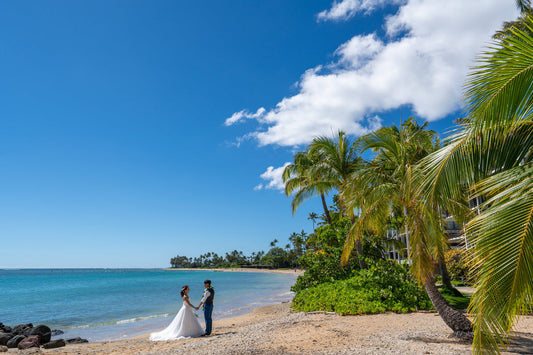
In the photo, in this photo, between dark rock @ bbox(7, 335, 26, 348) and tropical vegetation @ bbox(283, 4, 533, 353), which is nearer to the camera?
tropical vegetation @ bbox(283, 4, 533, 353)

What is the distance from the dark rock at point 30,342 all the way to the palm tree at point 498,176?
15.1 metres

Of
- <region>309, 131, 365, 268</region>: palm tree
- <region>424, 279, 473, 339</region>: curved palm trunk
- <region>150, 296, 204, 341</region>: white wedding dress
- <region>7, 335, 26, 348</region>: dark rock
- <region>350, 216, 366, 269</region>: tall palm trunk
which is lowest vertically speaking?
<region>7, 335, 26, 348</region>: dark rock

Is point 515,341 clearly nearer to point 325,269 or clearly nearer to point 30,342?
point 325,269

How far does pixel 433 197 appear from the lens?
4766 mm

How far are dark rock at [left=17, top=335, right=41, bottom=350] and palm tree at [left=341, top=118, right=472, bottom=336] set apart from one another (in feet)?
39.8

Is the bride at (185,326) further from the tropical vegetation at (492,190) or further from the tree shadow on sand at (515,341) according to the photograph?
the tropical vegetation at (492,190)

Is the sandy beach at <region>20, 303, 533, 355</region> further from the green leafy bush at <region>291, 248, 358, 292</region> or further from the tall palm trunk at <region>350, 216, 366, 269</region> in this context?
the green leafy bush at <region>291, 248, 358, 292</region>

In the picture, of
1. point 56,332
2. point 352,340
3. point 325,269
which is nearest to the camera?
point 352,340

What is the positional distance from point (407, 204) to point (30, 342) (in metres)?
14.5

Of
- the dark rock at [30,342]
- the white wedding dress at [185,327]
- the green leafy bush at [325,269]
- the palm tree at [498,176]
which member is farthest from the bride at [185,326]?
the palm tree at [498,176]

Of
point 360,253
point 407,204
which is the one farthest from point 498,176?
point 360,253

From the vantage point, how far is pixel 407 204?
7.67m

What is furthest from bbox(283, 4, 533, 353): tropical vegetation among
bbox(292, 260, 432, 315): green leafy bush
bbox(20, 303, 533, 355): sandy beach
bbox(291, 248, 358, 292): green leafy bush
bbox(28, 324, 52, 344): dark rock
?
bbox(28, 324, 52, 344): dark rock

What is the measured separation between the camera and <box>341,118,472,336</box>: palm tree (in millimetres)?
7266
